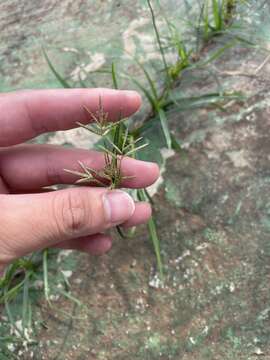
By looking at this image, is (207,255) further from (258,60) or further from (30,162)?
(258,60)

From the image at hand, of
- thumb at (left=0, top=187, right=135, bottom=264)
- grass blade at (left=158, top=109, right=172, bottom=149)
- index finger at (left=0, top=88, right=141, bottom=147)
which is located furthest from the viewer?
grass blade at (left=158, top=109, right=172, bottom=149)

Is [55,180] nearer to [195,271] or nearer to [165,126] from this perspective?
[165,126]

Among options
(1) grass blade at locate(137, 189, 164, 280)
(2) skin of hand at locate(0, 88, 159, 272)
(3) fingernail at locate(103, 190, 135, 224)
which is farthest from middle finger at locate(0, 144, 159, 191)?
(3) fingernail at locate(103, 190, 135, 224)

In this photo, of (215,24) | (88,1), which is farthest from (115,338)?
(88,1)

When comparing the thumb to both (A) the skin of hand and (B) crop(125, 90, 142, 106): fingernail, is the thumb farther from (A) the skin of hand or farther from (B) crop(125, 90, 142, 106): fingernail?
(B) crop(125, 90, 142, 106): fingernail

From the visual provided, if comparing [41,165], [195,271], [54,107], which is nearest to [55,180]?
[41,165]
